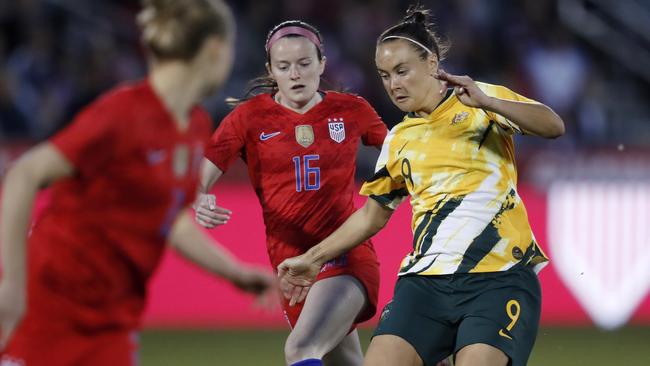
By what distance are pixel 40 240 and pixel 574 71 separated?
12157mm

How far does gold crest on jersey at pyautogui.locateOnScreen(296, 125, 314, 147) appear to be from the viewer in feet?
22.4

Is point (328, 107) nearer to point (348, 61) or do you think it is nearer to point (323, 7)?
point (348, 61)

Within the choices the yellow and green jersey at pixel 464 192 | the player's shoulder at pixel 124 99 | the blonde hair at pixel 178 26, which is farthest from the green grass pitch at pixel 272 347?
the blonde hair at pixel 178 26

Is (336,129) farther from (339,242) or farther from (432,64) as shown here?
(432,64)

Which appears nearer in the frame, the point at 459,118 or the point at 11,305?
the point at 11,305

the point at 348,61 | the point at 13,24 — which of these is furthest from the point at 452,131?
the point at 13,24

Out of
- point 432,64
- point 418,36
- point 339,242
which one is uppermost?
point 418,36

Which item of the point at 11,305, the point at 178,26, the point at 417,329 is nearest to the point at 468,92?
the point at 417,329

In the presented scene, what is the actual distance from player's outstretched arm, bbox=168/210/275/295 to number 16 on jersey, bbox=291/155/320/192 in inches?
94.3

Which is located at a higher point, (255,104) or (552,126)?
(255,104)

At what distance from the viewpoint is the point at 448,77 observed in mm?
5484

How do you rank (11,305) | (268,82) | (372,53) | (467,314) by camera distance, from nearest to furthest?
(11,305) < (467,314) < (268,82) < (372,53)

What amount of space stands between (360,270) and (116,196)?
2.91 m

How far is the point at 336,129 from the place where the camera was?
22.6 feet
